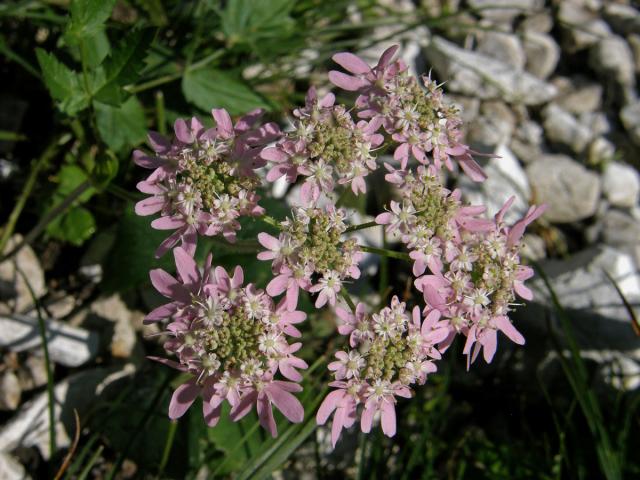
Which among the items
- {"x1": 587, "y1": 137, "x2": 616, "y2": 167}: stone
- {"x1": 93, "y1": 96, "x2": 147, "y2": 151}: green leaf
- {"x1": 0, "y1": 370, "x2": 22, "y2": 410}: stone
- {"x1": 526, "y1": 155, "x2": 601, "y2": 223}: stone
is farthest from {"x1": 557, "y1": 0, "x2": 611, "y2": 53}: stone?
{"x1": 0, "y1": 370, "x2": 22, "y2": 410}: stone

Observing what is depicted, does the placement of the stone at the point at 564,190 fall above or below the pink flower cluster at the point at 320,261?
below

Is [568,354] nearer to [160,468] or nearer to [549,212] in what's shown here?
[549,212]

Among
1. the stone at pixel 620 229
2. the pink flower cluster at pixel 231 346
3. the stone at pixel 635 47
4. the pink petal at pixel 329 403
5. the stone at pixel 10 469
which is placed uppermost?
the pink flower cluster at pixel 231 346

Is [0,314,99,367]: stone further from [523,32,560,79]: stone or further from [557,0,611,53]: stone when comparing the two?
[557,0,611,53]: stone

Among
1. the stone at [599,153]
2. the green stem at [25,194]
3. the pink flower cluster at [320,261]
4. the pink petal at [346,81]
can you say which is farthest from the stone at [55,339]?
the stone at [599,153]

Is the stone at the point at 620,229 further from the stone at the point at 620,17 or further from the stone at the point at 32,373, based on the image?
the stone at the point at 32,373
